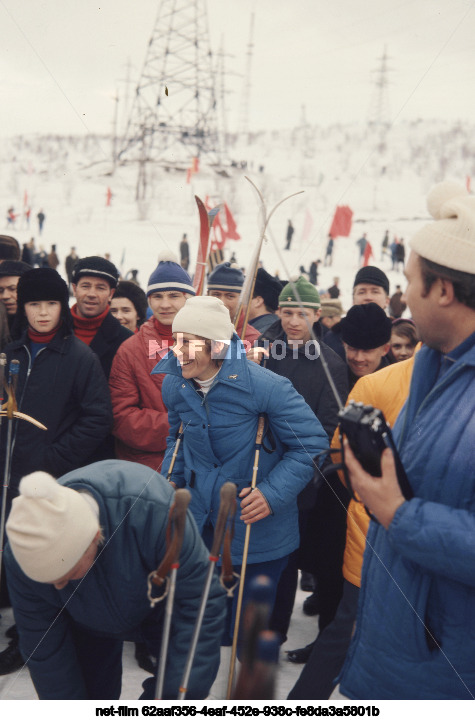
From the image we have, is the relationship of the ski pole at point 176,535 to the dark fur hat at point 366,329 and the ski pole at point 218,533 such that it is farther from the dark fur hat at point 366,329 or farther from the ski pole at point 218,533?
the dark fur hat at point 366,329

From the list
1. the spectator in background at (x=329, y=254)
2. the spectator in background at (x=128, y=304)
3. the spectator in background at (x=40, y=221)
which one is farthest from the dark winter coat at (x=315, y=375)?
the spectator in background at (x=40, y=221)

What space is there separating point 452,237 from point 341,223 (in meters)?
8.79

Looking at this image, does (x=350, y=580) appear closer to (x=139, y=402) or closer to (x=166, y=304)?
(x=139, y=402)

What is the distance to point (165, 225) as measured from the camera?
674 inches

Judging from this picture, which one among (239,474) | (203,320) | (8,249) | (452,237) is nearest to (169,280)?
(203,320)

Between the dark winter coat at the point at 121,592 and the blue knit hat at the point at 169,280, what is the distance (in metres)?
1.98

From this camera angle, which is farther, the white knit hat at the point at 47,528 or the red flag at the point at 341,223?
the red flag at the point at 341,223

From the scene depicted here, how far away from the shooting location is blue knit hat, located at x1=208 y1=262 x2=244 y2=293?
446 centimetres

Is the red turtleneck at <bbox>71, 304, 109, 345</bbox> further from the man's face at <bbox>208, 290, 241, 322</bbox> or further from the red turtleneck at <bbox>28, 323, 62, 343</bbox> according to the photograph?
the man's face at <bbox>208, 290, 241, 322</bbox>

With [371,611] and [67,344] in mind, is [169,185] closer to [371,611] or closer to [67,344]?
[67,344]

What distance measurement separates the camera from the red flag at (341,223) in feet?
31.9

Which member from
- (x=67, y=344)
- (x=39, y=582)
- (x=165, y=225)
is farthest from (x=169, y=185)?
(x=39, y=582)

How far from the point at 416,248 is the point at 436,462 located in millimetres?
454

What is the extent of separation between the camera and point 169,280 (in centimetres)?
387
